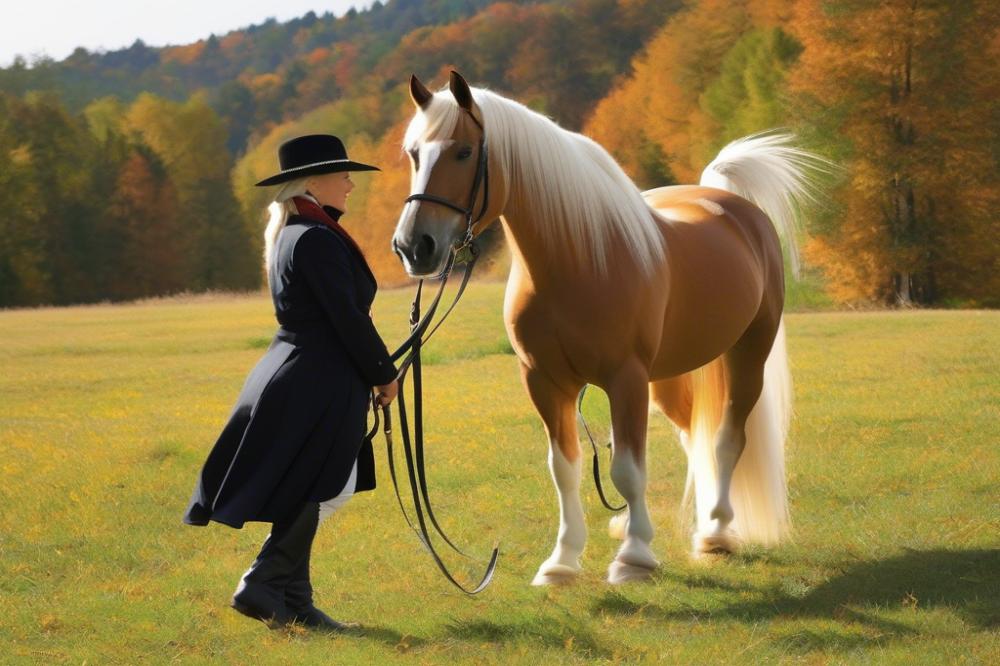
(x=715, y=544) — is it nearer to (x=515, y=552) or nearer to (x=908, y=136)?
(x=515, y=552)

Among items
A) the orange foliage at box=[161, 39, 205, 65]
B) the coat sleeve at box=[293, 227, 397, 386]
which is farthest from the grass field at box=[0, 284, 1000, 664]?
the orange foliage at box=[161, 39, 205, 65]

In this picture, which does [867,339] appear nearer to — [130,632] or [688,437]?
[688,437]

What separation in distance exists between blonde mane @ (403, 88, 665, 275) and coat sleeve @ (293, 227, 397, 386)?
2.05ft

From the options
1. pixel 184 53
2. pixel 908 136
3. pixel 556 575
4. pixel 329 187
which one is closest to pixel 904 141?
pixel 908 136

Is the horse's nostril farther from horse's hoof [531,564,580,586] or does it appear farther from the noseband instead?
horse's hoof [531,564,580,586]

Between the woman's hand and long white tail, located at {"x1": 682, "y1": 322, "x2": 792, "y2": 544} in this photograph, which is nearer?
the woman's hand

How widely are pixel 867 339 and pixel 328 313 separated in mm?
16893

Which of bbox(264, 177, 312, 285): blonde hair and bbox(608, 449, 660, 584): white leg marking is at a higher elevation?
bbox(264, 177, 312, 285): blonde hair

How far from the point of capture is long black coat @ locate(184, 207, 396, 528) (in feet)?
16.2

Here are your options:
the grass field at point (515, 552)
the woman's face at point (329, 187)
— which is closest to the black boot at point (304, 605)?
the grass field at point (515, 552)

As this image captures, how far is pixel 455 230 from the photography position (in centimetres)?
514

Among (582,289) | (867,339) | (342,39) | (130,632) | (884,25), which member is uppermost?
(342,39)

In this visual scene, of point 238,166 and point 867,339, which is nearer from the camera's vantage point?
point 867,339

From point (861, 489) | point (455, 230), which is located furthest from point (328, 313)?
point (861, 489)
